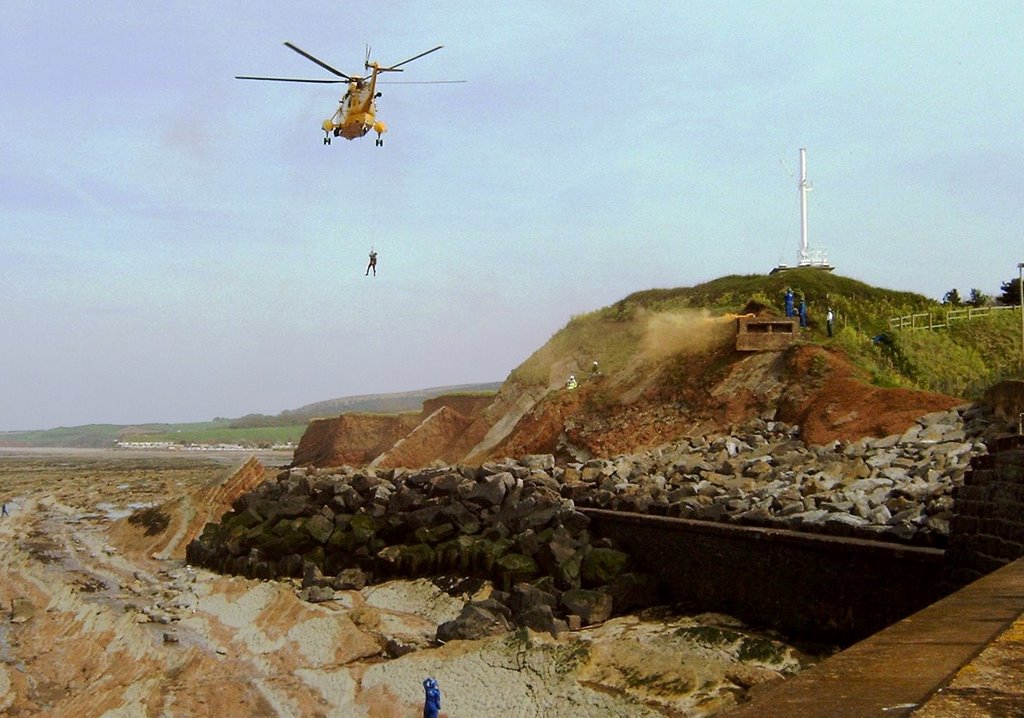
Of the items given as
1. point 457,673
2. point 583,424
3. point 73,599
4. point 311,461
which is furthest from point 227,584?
point 311,461

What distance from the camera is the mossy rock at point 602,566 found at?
703 inches

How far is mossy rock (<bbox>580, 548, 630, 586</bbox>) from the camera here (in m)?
17.9

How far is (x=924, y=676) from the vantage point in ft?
12.5

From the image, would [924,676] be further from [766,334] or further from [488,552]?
[766,334]

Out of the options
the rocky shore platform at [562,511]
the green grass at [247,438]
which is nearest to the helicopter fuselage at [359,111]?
the rocky shore platform at [562,511]

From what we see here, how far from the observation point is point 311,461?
57312 mm

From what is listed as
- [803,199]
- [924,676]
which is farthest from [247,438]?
[924,676]

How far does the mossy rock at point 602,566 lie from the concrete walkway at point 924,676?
1276cm

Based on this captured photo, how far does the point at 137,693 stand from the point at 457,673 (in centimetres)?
511

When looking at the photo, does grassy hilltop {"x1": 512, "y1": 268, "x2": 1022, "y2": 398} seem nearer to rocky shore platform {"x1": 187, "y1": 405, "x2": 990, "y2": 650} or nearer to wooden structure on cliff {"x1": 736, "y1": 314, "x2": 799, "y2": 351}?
wooden structure on cliff {"x1": 736, "y1": 314, "x2": 799, "y2": 351}

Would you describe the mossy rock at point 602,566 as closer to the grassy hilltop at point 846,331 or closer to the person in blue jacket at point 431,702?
the person in blue jacket at point 431,702

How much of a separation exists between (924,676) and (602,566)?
571 inches

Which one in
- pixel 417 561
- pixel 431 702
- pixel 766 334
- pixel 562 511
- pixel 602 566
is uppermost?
pixel 766 334

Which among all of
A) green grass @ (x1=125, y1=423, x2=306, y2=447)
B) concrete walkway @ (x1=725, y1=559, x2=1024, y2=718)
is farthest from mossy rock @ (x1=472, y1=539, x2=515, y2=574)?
green grass @ (x1=125, y1=423, x2=306, y2=447)
